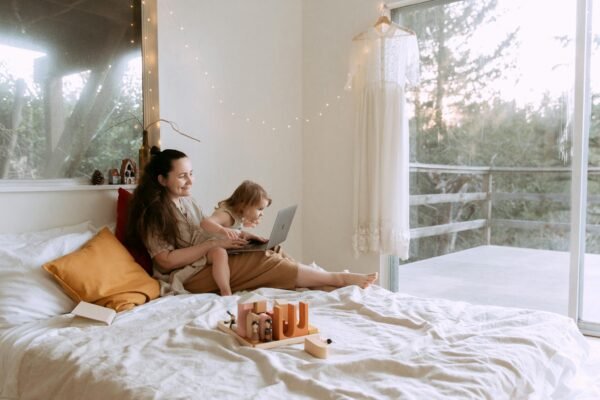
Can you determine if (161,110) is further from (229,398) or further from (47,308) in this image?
(229,398)

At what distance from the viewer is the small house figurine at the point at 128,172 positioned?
2.66m

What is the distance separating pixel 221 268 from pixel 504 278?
6.30ft

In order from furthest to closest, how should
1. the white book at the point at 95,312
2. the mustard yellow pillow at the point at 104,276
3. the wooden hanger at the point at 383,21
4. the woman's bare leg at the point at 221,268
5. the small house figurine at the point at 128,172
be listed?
the wooden hanger at the point at 383,21, the small house figurine at the point at 128,172, the woman's bare leg at the point at 221,268, the mustard yellow pillow at the point at 104,276, the white book at the point at 95,312

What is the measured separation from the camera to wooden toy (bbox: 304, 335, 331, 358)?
1393 mm

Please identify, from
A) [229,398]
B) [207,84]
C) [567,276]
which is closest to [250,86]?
[207,84]

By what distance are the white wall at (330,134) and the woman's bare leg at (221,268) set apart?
1523 millimetres

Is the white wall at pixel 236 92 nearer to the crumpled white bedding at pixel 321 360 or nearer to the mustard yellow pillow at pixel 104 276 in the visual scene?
the mustard yellow pillow at pixel 104 276

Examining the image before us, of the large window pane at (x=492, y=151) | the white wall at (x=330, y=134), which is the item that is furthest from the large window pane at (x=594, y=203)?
the white wall at (x=330, y=134)

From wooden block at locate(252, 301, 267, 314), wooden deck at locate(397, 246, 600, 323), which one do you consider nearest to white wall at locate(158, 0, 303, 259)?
wooden deck at locate(397, 246, 600, 323)

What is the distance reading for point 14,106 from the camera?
2.34m

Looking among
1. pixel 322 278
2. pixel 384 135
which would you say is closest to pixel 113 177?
pixel 322 278

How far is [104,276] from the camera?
1991 mm

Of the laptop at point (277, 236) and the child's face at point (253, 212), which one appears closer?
the laptop at point (277, 236)

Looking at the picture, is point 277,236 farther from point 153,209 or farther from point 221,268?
point 153,209
